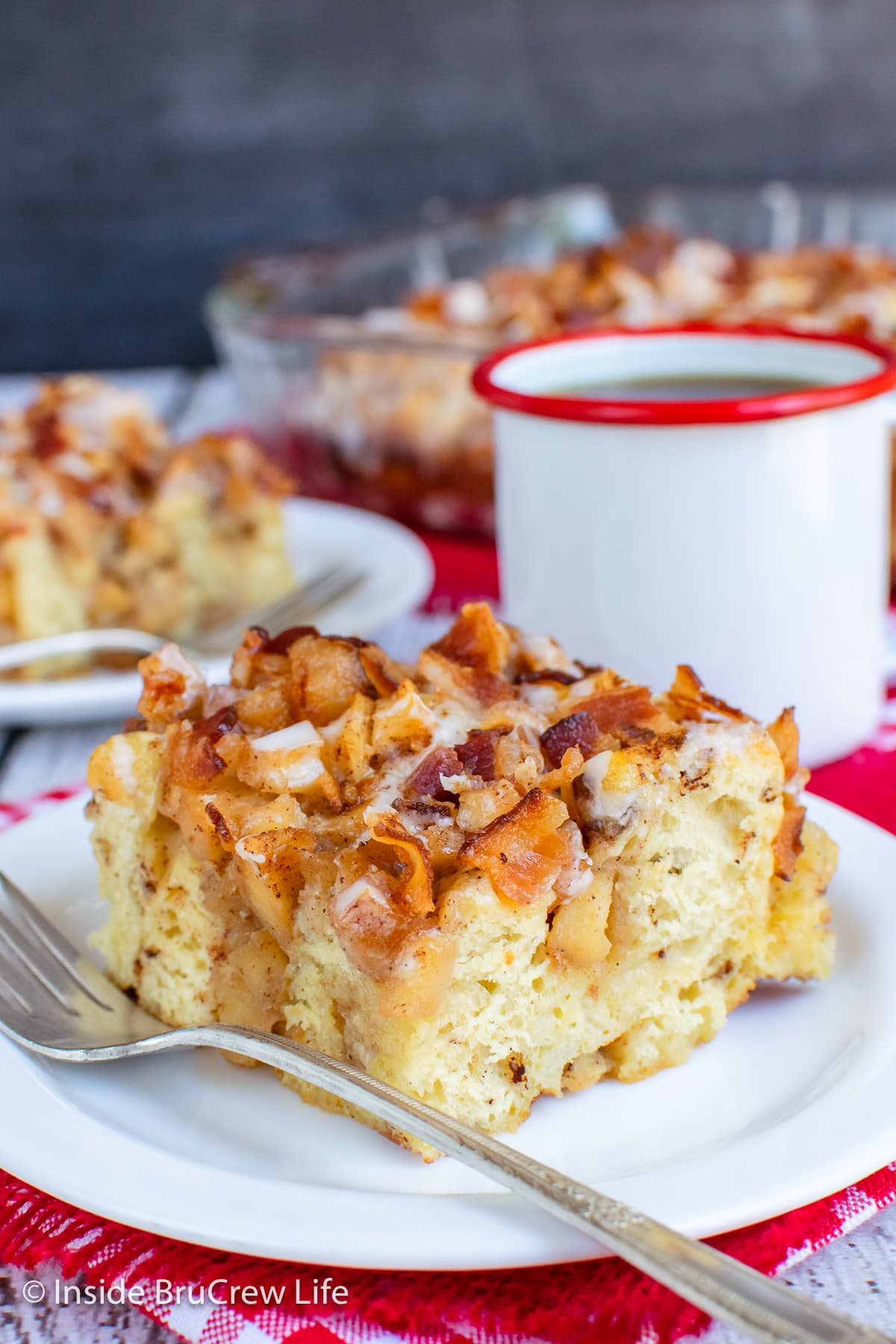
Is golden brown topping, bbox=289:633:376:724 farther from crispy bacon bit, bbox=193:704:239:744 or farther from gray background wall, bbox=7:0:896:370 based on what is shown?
gray background wall, bbox=7:0:896:370

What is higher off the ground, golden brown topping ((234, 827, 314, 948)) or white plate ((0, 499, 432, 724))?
golden brown topping ((234, 827, 314, 948))

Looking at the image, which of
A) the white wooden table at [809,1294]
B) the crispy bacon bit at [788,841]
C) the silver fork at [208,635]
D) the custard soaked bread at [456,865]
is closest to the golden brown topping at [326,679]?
the custard soaked bread at [456,865]

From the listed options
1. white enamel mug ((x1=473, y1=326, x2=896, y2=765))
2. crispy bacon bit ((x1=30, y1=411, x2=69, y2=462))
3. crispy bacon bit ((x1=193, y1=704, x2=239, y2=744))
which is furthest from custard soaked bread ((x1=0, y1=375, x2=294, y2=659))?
crispy bacon bit ((x1=193, y1=704, x2=239, y2=744))

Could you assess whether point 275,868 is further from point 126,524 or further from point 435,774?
point 126,524

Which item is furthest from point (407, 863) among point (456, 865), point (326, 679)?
point (326, 679)

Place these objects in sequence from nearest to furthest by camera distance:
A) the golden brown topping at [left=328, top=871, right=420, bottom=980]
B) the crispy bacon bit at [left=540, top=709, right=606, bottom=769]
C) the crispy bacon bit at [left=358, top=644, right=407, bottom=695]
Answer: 1. the golden brown topping at [left=328, top=871, right=420, bottom=980]
2. the crispy bacon bit at [left=540, top=709, right=606, bottom=769]
3. the crispy bacon bit at [left=358, top=644, right=407, bottom=695]
